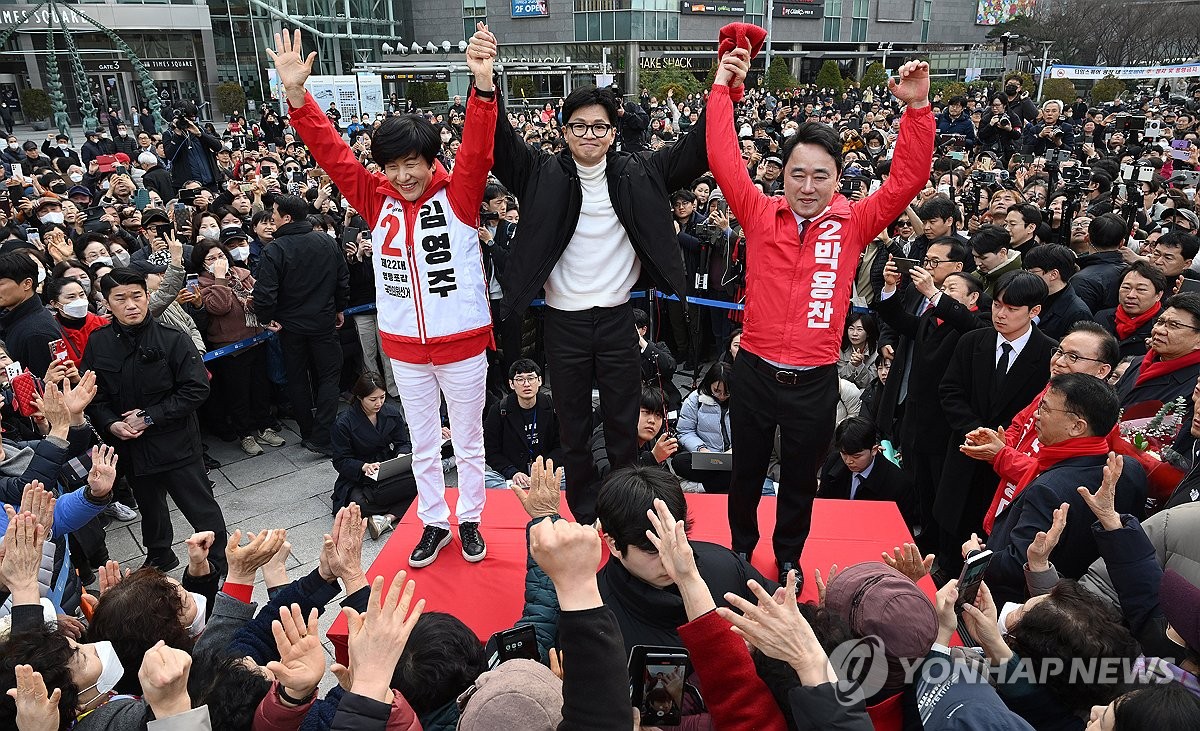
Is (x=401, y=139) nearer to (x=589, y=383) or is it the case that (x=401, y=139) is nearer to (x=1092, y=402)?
(x=589, y=383)

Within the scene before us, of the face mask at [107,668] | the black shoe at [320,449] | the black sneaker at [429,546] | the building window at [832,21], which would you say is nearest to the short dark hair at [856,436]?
the black sneaker at [429,546]

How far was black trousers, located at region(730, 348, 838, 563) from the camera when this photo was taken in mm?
2963

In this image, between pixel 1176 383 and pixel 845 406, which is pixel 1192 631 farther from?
pixel 845 406

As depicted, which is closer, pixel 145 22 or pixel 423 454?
pixel 423 454

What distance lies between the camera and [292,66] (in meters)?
3.03

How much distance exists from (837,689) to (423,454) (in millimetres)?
2278

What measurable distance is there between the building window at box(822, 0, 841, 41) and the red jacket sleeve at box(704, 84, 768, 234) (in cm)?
4836

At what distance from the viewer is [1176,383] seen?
11.7ft

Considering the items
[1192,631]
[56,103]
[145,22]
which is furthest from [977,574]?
[145,22]

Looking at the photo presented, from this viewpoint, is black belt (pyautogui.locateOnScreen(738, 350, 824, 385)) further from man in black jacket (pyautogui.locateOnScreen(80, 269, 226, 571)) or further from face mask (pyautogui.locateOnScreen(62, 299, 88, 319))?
face mask (pyautogui.locateOnScreen(62, 299, 88, 319))

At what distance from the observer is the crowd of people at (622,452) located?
73.8 inches

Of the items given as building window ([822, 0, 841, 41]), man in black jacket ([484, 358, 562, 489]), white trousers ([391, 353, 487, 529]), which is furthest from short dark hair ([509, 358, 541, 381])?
building window ([822, 0, 841, 41])

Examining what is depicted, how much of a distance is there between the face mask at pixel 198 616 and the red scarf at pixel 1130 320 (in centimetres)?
506

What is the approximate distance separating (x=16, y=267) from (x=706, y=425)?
454 centimetres
